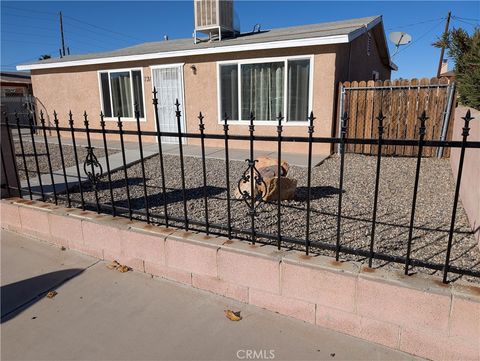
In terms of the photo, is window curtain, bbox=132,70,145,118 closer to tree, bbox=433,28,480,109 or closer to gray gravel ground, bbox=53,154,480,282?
gray gravel ground, bbox=53,154,480,282

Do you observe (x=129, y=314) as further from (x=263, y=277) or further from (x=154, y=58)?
(x=154, y=58)

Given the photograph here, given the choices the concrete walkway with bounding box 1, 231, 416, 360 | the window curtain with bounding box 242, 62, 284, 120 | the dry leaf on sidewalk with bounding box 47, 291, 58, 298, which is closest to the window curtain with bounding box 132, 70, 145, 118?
the window curtain with bounding box 242, 62, 284, 120

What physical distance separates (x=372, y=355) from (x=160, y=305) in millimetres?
1492

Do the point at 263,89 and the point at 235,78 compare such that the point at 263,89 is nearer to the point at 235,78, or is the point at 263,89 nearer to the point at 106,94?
the point at 235,78

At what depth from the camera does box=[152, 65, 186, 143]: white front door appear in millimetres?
10445

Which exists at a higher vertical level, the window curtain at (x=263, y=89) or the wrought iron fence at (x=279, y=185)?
the window curtain at (x=263, y=89)

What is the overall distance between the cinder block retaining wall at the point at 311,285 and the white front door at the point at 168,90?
7.80 meters

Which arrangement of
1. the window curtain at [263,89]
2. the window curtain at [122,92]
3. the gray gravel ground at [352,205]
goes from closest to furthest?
the gray gravel ground at [352,205], the window curtain at [263,89], the window curtain at [122,92]

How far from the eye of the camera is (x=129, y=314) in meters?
2.47

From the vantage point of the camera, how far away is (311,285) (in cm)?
229

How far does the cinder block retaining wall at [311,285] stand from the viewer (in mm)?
1954

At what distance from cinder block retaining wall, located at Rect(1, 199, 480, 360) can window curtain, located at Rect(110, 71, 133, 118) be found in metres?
9.17

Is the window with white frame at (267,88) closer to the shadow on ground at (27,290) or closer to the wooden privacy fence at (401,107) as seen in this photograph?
the wooden privacy fence at (401,107)

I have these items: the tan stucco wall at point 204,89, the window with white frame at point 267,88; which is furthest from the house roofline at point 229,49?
the window with white frame at point 267,88
